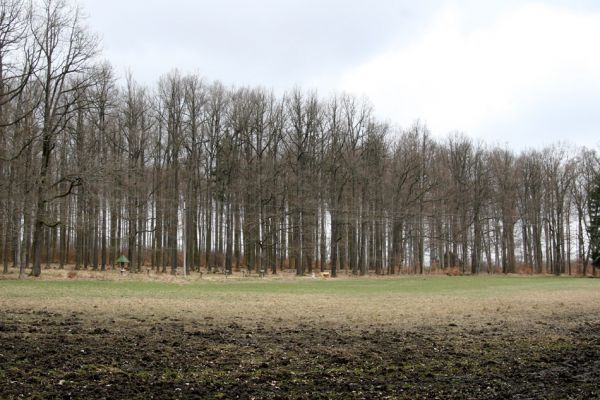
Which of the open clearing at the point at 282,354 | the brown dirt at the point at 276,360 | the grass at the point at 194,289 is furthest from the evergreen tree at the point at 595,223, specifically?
the brown dirt at the point at 276,360

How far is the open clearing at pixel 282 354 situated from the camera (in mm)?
7582

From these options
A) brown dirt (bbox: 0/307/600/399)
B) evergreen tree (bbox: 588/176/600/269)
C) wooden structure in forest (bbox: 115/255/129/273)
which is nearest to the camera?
brown dirt (bbox: 0/307/600/399)

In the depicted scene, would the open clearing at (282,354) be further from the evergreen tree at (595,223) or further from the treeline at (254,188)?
the evergreen tree at (595,223)

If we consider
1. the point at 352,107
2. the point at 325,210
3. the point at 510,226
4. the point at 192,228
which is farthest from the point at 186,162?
the point at 510,226

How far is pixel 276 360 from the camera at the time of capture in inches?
373

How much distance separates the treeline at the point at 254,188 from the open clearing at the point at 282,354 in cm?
2339

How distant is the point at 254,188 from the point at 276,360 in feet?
160

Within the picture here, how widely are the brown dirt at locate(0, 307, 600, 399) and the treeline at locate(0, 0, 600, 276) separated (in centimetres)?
2463

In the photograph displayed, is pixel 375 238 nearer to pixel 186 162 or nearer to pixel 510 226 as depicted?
pixel 510 226

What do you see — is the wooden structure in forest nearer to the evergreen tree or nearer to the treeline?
the treeline

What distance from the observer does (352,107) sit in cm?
6700

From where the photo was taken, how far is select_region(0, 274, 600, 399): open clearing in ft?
24.9

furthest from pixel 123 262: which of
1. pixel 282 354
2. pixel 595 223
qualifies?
pixel 595 223

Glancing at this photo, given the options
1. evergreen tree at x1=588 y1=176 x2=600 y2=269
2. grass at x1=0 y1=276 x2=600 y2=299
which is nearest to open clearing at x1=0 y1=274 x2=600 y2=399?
grass at x1=0 y1=276 x2=600 y2=299
